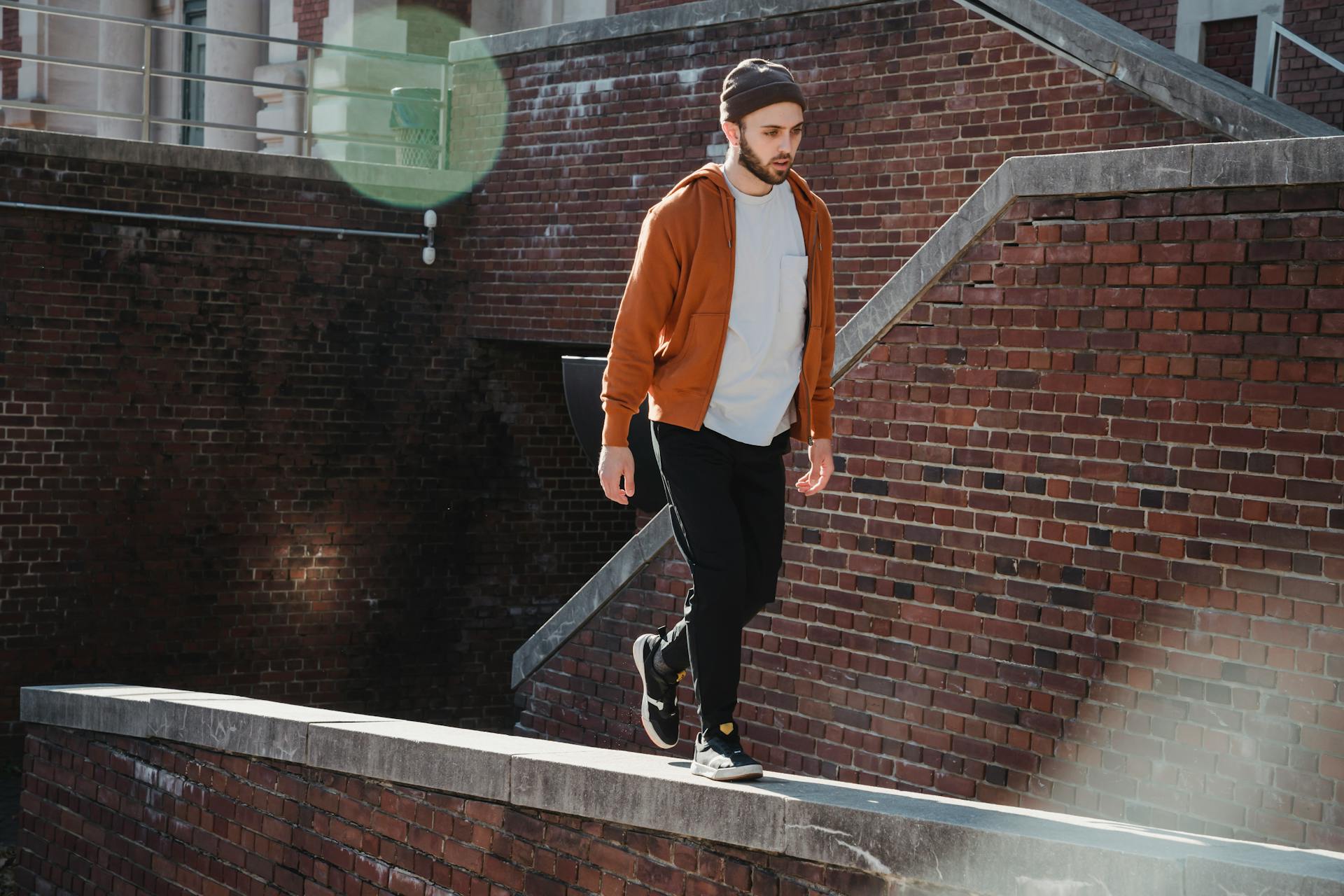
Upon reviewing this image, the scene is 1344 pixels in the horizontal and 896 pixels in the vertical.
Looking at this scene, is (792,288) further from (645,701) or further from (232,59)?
(232,59)

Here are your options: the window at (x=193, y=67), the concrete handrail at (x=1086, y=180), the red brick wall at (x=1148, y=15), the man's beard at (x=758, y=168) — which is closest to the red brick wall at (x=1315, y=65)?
the red brick wall at (x=1148, y=15)

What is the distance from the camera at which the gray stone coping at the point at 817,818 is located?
2924 millimetres

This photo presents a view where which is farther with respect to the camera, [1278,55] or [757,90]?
[1278,55]

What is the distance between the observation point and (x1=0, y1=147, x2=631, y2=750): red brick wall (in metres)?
9.97

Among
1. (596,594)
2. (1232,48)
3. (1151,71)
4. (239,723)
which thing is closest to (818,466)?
(239,723)

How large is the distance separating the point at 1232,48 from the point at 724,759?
29.7ft

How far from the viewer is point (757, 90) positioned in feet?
11.7

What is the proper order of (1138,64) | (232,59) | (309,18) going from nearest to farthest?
(1138,64) < (309,18) < (232,59)

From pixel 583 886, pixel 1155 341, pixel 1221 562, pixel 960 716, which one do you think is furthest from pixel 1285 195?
pixel 583 886

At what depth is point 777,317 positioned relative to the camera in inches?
147

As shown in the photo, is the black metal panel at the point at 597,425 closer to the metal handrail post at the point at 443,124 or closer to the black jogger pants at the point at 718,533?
the metal handrail post at the point at 443,124

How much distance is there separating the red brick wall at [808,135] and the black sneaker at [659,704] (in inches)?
181

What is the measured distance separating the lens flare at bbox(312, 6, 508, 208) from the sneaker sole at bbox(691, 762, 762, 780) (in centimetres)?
808

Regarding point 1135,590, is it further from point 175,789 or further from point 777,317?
point 175,789
